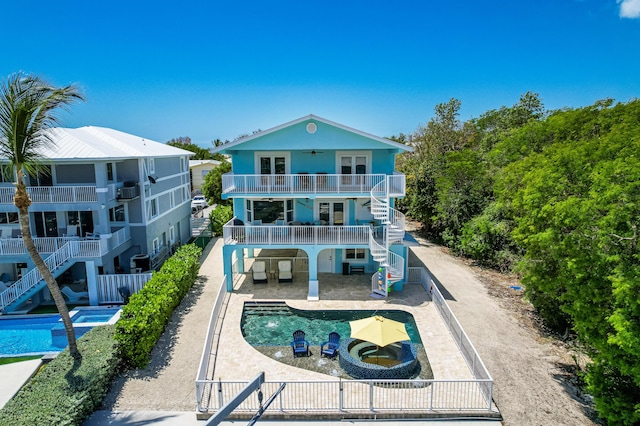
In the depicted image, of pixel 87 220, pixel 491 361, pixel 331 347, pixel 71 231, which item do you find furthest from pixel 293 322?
pixel 71 231

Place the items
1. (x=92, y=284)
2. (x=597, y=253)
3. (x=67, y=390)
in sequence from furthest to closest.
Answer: (x=92, y=284), (x=597, y=253), (x=67, y=390)

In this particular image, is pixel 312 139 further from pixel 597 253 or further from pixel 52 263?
pixel 52 263

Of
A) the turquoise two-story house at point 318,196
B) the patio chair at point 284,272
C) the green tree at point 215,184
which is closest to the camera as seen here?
the turquoise two-story house at point 318,196

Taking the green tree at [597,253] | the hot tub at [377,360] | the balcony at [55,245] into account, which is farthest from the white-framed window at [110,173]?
the green tree at [597,253]

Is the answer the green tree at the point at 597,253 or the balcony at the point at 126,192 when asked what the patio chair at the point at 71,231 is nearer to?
the balcony at the point at 126,192

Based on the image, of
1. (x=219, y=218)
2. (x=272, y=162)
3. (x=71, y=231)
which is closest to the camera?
(x=71, y=231)
